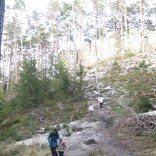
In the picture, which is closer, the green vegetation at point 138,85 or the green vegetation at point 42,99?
the green vegetation at point 138,85

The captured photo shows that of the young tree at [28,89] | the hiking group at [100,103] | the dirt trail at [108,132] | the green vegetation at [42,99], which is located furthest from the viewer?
the young tree at [28,89]

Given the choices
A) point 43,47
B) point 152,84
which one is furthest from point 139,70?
point 43,47

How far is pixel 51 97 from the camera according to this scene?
725 inches

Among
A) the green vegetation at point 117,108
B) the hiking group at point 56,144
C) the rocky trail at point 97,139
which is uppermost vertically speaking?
the green vegetation at point 117,108

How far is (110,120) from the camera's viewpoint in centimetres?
1145

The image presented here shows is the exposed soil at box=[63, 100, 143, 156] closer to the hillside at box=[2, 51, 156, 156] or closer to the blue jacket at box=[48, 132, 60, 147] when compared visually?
the hillside at box=[2, 51, 156, 156]

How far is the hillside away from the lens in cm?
688

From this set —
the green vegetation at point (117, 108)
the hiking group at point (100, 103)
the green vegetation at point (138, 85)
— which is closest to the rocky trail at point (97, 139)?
the green vegetation at point (117, 108)

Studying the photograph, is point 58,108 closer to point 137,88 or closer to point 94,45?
point 137,88

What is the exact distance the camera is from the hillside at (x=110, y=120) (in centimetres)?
688

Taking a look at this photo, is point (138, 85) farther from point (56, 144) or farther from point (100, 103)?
point (56, 144)

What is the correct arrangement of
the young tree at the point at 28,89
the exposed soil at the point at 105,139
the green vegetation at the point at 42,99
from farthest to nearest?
the young tree at the point at 28,89 → the green vegetation at the point at 42,99 → the exposed soil at the point at 105,139

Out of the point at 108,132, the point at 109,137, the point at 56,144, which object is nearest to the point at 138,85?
the point at 108,132

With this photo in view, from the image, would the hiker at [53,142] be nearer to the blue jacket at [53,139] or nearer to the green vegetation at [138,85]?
the blue jacket at [53,139]
